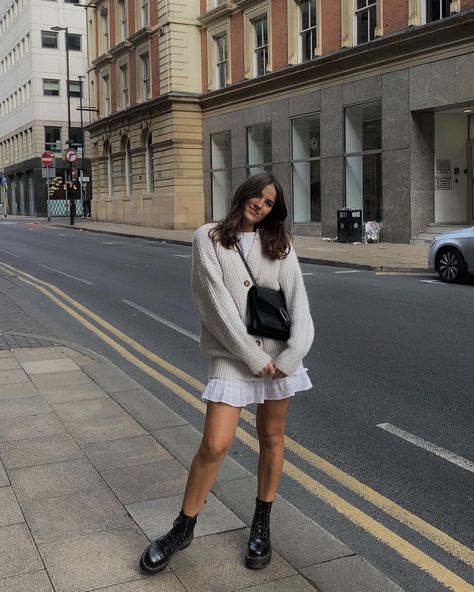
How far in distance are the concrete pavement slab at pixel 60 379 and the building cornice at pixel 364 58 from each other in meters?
17.5

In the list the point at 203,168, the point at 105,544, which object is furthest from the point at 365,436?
the point at 203,168

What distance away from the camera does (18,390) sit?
6.09 m

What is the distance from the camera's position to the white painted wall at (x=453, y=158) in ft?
75.0

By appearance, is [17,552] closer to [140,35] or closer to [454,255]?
[454,255]

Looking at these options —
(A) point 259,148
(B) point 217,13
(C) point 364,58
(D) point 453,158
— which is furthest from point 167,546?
(B) point 217,13

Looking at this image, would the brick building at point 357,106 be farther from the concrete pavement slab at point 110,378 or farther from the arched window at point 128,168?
the concrete pavement slab at point 110,378

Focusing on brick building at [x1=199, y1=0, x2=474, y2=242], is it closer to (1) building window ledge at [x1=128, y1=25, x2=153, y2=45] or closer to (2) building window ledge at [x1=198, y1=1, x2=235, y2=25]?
(2) building window ledge at [x1=198, y1=1, x2=235, y2=25]

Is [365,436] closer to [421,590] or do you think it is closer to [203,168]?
[421,590]

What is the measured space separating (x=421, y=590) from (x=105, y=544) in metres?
1.46

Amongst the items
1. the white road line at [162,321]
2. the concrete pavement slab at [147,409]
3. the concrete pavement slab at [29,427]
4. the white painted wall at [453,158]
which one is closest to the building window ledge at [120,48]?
the white painted wall at [453,158]

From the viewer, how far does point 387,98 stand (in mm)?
23000

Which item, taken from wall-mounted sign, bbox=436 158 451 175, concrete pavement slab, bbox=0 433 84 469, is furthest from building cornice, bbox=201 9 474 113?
concrete pavement slab, bbox=0 433 84 469

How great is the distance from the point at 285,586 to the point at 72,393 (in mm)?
3493

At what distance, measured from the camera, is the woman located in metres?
3.01
